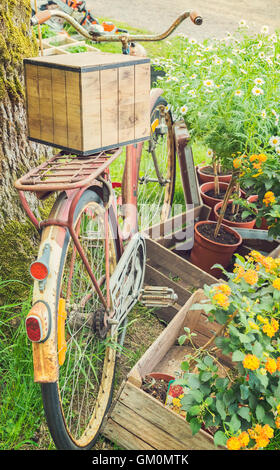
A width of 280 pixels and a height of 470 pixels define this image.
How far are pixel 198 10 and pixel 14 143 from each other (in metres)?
8.86

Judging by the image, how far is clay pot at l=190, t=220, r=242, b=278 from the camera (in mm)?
2875

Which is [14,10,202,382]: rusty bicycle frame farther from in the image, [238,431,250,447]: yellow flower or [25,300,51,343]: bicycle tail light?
[238,431,250,447]: yellow flower

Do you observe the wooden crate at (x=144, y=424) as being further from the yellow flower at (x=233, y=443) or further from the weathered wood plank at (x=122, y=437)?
the yellow flower at (x=233, y=443)

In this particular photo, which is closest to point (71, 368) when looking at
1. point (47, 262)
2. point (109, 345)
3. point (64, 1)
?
point (109, 345)

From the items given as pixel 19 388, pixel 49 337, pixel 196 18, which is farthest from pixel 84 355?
pixel 196 18

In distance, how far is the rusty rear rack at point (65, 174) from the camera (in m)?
1.47

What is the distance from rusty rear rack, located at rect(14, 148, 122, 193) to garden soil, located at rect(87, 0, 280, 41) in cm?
711

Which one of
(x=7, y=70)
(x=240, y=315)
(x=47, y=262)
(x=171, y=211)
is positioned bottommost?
(x=171, y=211)

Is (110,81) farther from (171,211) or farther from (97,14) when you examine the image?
(97,14)

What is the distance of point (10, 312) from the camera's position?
7.07ft

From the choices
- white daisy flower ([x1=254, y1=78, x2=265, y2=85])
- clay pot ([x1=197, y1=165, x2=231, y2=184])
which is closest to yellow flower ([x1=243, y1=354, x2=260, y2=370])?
white daisy flower ([x1=254, y1=78, x2=265, y2=85])

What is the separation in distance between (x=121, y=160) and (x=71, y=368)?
2.63m

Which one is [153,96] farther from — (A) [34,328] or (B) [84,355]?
(A) [34,328]

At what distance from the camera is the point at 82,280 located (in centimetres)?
231
